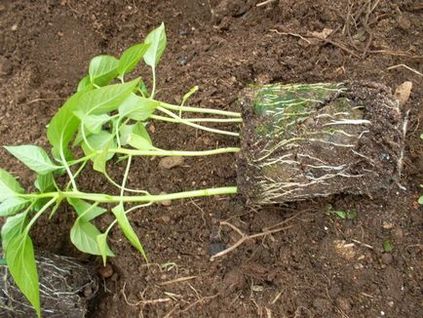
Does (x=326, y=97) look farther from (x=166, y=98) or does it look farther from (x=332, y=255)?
(x=166, y=98)

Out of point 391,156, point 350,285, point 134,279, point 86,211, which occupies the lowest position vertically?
point 350,285

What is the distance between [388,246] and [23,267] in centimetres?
88

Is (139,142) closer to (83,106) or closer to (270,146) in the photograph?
(83,106)

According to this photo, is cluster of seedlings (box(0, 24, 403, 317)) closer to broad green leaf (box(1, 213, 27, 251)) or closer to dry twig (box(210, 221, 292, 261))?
broad green leaf (box(1, 213, 27, 251))

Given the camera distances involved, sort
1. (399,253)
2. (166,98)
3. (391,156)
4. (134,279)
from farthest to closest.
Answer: (166,98)
(134,279)
(399,253)
(391,156)

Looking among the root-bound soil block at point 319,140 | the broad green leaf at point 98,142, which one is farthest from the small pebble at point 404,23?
the broad green leaf at point 98,142

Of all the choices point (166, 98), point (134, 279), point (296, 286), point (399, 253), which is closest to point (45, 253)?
point (134, 279)

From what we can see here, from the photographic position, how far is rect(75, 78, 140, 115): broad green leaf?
118cm

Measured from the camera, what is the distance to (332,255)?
4.69 ft

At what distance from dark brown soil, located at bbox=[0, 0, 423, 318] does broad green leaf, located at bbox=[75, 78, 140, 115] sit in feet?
1.33

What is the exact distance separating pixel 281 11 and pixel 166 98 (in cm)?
44

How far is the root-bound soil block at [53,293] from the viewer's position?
4.99ft

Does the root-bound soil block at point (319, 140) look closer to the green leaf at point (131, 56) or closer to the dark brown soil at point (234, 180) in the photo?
the dark brown soil at point (234, 180)

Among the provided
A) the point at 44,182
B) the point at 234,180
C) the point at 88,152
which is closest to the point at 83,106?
the point at 88,152
